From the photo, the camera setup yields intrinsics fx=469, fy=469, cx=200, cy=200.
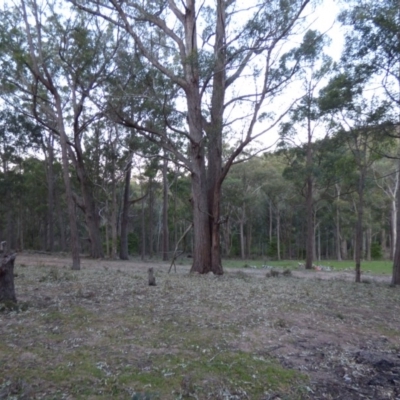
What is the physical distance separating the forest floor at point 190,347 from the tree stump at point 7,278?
24 cm

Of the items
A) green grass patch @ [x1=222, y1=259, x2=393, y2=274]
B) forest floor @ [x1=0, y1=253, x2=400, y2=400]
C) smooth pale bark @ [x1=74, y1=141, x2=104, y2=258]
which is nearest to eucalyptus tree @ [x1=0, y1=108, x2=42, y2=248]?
smooth pale bark @ [x1=74, y1=141, x2=104, y2=258]

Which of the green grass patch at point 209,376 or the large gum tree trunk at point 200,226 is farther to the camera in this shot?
the large gum tree trunk at point 200,226

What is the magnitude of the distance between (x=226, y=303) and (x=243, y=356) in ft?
11.1

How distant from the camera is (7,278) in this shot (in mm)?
7328

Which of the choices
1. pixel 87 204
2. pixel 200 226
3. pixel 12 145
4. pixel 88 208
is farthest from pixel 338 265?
pixel 12 145

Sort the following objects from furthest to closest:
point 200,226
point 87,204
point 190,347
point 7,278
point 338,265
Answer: point 338,265, point 87,204, point 200,226, point 7,278, point 190,347

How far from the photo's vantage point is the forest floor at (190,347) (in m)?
4.56

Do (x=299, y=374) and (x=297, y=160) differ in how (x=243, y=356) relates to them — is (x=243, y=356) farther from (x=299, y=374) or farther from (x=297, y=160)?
(x=297, y=160)

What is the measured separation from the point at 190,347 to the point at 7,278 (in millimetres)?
3334

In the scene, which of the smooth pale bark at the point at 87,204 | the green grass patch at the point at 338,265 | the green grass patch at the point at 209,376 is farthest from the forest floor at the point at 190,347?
the smooth pale bark at the point at 87,204

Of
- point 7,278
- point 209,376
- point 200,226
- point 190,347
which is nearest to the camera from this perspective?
point 209,376

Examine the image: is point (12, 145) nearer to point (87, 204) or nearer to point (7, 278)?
point (87, 204)

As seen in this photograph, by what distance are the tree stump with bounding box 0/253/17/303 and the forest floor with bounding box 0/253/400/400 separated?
9.4 inches

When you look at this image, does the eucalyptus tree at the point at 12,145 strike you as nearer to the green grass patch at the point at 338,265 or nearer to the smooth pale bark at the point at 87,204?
the smooth pale bark at the point at 87,204
